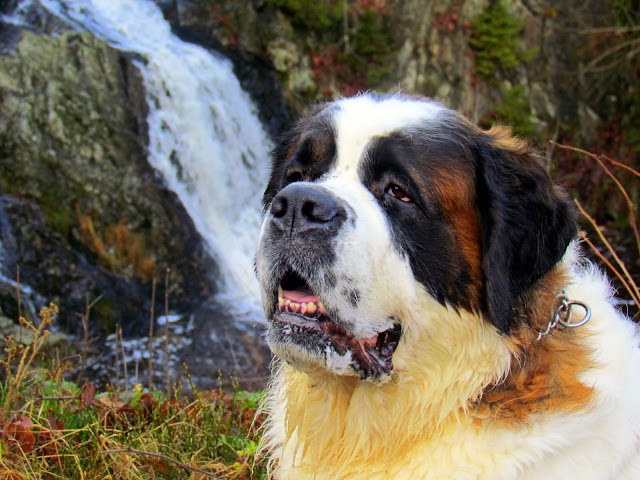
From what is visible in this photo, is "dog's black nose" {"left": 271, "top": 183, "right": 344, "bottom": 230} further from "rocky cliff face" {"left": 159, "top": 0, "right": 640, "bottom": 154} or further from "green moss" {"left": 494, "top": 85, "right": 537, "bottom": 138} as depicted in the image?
"green moss" {"left": 494, "top": 85, "right": 537, "bottom": 138}

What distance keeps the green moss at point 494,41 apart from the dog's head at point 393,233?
420 inches

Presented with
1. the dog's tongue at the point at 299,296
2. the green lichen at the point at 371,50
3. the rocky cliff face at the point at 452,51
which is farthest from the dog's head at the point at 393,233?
the green lichen at the point at 371,50

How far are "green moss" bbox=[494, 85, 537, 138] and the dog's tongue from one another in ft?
35.7

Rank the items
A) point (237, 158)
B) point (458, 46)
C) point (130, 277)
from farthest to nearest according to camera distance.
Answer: point (458, 46)
point (237, 158)
point (130, 277)

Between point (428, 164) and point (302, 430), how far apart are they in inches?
40.2

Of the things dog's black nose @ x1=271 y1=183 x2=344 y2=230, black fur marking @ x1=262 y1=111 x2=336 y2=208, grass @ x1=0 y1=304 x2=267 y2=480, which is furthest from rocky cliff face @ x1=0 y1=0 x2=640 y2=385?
dog's black nose @ x1=271 y1=183 x2=344 y2=230

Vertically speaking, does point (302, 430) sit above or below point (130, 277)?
above

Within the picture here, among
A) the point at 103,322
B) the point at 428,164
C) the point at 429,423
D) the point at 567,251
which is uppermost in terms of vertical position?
the point at 428,164

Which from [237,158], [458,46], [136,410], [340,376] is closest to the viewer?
[340,376]

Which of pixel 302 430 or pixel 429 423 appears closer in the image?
pixel 429 423

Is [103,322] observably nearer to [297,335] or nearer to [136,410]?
[136,410]

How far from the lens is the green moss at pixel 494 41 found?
41.8 feet

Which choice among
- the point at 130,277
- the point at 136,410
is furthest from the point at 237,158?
the point at 136,410

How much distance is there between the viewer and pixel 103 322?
25.3 ft
